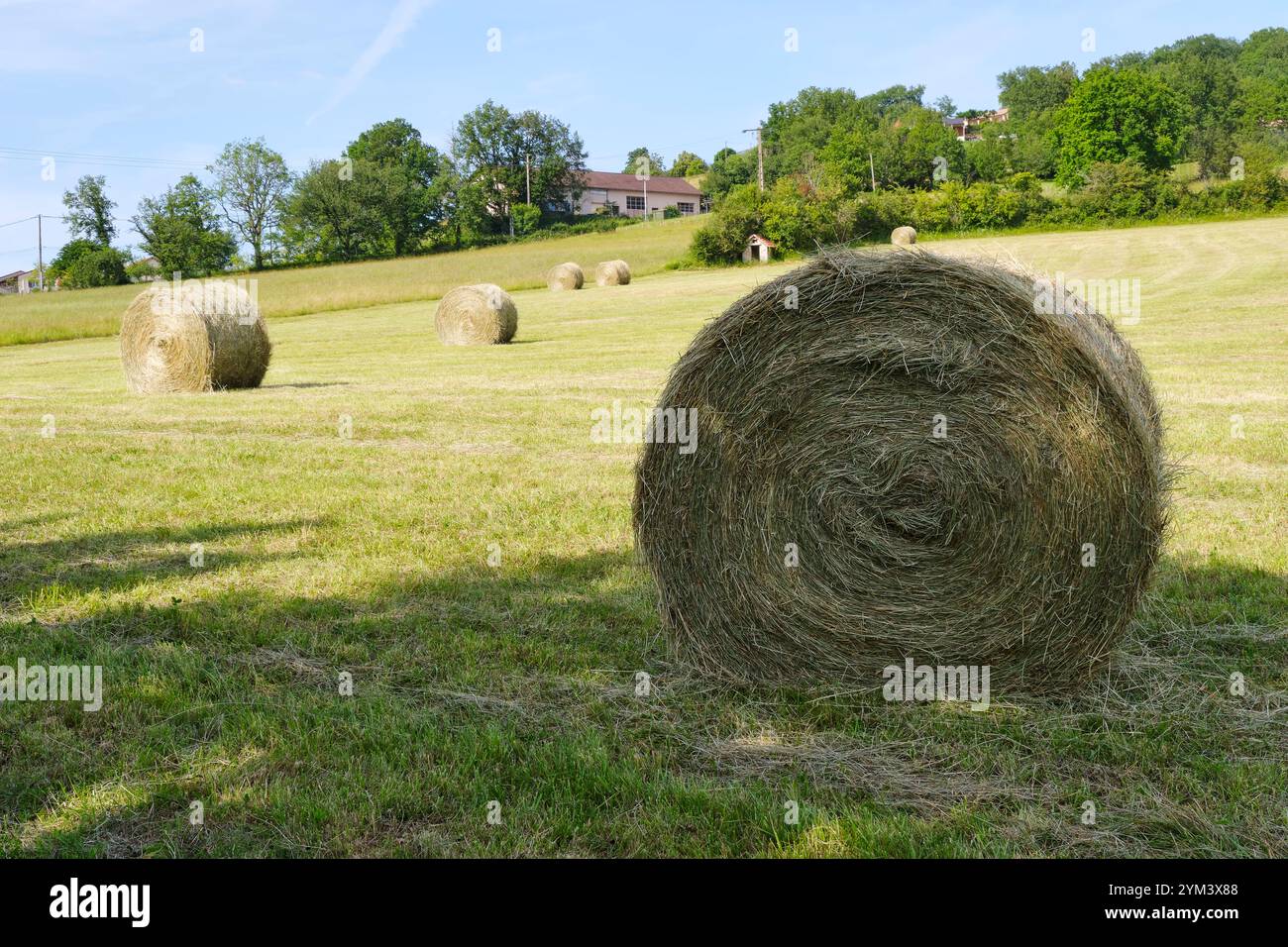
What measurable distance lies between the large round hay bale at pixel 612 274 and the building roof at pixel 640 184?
76.7 metres

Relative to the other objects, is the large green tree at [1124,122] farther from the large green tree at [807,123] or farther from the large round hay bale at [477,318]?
the large round hay bale at [477,318]

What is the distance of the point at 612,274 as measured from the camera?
46562 millimetres

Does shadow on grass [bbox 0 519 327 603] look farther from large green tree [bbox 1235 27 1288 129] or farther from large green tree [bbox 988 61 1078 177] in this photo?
large green tree [bbox 1235 27 1288 129]

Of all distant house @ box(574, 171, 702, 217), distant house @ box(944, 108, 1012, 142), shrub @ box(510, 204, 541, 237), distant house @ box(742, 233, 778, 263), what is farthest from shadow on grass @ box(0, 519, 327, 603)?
distant house @ box(944, 108, 1012, 142)

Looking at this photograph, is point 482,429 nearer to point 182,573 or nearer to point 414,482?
point 414,482

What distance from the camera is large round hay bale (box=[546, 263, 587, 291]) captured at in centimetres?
4629

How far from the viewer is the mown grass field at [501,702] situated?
3.74 m

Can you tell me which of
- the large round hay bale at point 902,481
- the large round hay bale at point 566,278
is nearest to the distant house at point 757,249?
the large round hay bale at point 566,278

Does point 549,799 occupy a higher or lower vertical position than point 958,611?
lower

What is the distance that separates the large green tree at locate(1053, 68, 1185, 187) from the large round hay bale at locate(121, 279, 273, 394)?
6636 centimetres

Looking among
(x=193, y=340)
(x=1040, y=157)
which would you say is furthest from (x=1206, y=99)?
(x=193, y=340)

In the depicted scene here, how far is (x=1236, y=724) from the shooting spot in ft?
14.9

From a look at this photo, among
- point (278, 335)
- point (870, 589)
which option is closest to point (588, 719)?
point (870, 589)

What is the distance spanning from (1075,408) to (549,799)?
3.01 meters
